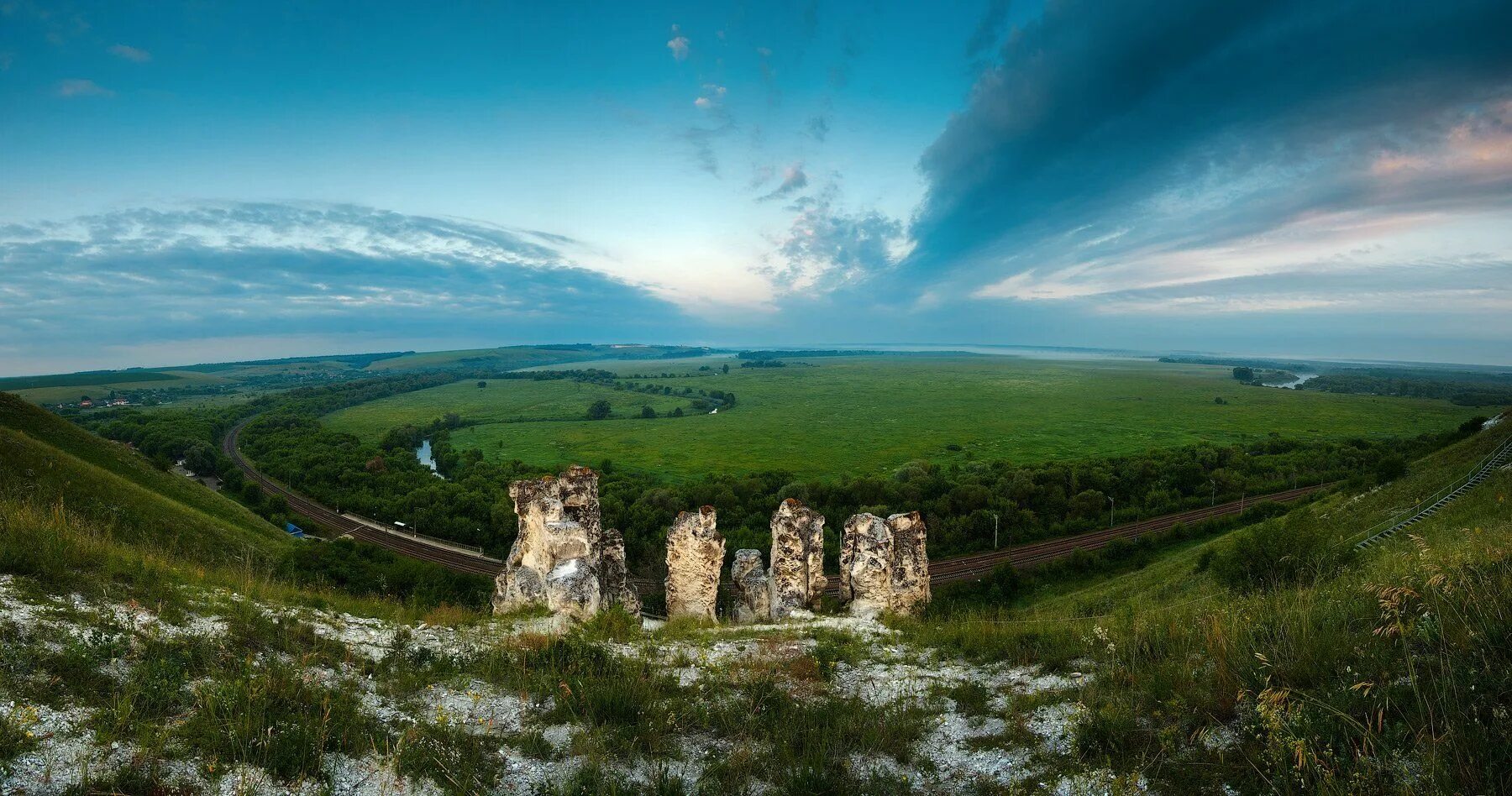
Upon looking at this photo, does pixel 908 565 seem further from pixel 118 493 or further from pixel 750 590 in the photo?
pixel 118 493

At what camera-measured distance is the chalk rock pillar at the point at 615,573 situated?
2277 cm

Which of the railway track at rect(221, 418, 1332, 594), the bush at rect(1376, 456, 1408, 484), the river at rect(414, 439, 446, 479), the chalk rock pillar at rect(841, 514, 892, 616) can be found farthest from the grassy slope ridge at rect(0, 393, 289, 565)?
the bush at rect(1376, 456, 1408, 484)

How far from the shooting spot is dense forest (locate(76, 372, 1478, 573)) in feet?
176

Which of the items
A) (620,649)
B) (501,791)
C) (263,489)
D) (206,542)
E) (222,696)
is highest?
(222,696)

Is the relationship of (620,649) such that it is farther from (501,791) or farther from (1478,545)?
(1478,545)

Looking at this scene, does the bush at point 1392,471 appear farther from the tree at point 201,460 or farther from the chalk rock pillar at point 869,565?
the tree at point 201,460

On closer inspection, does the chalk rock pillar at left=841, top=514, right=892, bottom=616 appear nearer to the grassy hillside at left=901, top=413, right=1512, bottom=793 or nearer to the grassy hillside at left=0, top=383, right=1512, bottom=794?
the grassy hillside at left=0, top=383, right=1512, bottom=794

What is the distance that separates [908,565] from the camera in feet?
73.6

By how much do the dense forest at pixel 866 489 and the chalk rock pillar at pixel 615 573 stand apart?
881 inches

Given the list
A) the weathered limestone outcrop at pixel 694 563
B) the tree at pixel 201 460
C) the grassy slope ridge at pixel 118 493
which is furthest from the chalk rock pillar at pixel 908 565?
the tree at pixel 201 460

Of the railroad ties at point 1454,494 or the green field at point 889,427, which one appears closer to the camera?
the railroad ties at point 1454,494

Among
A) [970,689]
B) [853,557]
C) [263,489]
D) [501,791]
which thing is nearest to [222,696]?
[501,791]

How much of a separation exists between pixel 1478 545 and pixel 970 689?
8933 mm

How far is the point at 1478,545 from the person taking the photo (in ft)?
29.9
